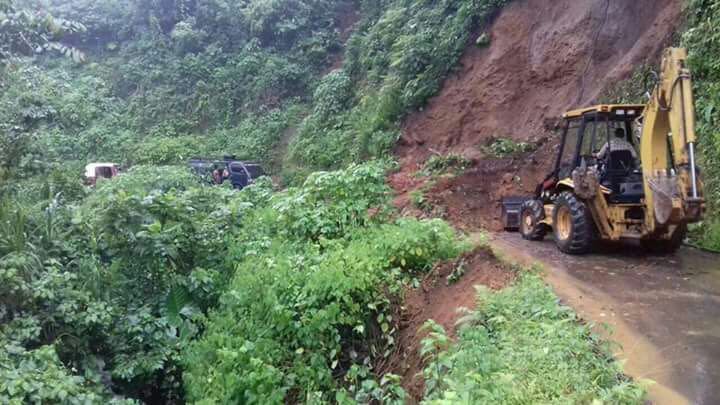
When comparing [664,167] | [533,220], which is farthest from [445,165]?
[664,167]

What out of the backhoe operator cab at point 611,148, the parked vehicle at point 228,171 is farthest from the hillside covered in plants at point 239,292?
the parked vehicle at point 228,171

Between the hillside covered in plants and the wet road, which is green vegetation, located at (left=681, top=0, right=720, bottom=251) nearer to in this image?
the hillside covered in plants

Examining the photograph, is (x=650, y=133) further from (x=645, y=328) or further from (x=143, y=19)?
(x=143, y=19)

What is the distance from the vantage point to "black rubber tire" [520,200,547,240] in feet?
33.5

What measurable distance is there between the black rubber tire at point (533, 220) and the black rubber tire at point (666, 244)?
1.76 m

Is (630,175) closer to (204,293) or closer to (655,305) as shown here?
(655,305)

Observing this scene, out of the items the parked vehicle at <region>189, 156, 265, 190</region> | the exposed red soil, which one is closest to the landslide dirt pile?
the exposed red soil

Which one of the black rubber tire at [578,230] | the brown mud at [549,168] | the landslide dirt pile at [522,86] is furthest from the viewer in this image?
the landslide dirt pile at [522,86]

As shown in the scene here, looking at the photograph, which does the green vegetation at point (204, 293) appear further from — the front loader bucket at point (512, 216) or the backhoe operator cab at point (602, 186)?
the front loader bucket at point (512, 216)

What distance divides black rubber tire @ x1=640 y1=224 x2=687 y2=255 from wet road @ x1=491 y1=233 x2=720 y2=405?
13cm

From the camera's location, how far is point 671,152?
26.7 ft

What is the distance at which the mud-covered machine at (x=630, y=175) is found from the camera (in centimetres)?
725

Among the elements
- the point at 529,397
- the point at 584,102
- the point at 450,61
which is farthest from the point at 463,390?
the point at 450,61

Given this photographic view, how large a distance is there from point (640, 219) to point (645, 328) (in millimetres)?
3095
